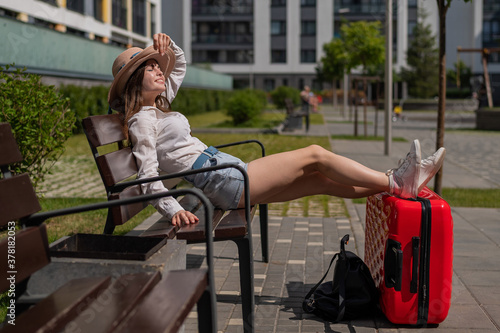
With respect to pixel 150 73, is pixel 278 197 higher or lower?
lower

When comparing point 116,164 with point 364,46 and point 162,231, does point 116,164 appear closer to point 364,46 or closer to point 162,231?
point 162,231

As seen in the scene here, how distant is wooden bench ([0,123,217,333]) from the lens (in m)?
2.10

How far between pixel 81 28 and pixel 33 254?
30.9 m

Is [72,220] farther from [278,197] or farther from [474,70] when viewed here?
[474,70]

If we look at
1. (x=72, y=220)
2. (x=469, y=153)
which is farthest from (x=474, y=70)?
(x=72, y=220)

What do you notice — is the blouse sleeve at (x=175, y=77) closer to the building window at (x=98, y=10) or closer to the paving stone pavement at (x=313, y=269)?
the paving stone pavement at (x=313, y=269)

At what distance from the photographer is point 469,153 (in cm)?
1536

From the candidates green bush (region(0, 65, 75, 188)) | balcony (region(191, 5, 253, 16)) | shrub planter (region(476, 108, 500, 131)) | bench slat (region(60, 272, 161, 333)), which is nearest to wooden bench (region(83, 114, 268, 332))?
bench slat (region(60, 272, 161, 333))

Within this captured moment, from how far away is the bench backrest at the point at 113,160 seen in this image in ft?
12.1

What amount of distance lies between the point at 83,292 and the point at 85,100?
A: 17.3 m

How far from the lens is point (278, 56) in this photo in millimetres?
76188

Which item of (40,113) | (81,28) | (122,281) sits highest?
(81,28)

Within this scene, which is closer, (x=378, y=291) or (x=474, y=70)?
(x=378, y=291)

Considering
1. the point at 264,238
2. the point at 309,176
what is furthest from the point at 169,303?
the point at 264,238
